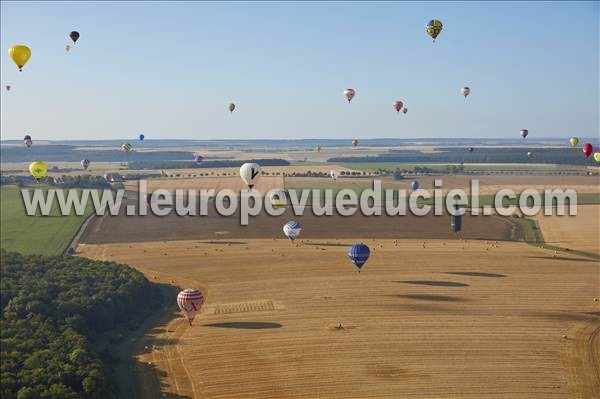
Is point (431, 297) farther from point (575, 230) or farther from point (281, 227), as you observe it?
point (575, 230)

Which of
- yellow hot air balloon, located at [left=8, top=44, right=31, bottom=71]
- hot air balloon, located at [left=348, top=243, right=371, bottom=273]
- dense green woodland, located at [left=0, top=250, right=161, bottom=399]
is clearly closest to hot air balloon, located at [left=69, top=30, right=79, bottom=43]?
yellow hot air balloon, located at [left=8, top=44, right=31, bottom=71]

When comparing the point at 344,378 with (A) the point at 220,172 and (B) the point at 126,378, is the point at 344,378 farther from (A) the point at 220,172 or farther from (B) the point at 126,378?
(A) the point at 220,172

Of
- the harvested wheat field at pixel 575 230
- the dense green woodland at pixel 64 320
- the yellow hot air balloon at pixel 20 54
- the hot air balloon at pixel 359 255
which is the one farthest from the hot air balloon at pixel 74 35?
the harvested wheat field at pixel 575 230

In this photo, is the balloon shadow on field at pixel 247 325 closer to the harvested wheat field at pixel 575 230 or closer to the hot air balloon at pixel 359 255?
the hot air balloon at pixel 359 255

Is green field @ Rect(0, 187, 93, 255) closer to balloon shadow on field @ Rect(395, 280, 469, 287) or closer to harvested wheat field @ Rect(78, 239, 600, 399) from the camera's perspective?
harvested wheat field @ Rect(78, 239, 600, 399)

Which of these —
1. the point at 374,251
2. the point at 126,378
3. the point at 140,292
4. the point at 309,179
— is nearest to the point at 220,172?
the point at 309,179
